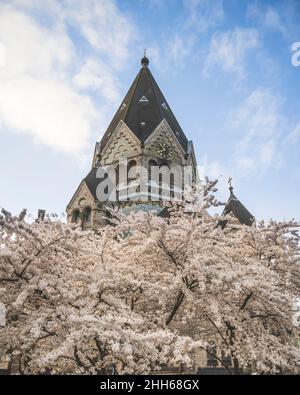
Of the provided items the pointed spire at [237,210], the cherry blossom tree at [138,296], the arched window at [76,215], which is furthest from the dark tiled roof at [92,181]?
the cherry blossom tree at [138,296]

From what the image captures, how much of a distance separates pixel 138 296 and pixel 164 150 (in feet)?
69.4

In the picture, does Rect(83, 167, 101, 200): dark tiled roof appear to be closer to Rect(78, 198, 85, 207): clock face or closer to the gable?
the gable

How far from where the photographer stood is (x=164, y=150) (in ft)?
94.8

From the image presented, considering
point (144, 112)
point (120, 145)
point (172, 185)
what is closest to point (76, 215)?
point (120, 145)

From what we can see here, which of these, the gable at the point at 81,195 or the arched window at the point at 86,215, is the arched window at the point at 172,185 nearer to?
the gable at the point at 81,195

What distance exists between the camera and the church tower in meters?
26.0

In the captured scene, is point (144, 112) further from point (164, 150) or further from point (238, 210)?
point (238, 210)

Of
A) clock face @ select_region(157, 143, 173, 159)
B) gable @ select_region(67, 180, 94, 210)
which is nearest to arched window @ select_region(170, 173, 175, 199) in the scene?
clock face @ select_region(157, 143, 173, 159)

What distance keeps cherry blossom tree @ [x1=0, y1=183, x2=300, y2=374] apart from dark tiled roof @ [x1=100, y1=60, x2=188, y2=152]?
20.4 meters

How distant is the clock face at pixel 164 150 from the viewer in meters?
28.8
